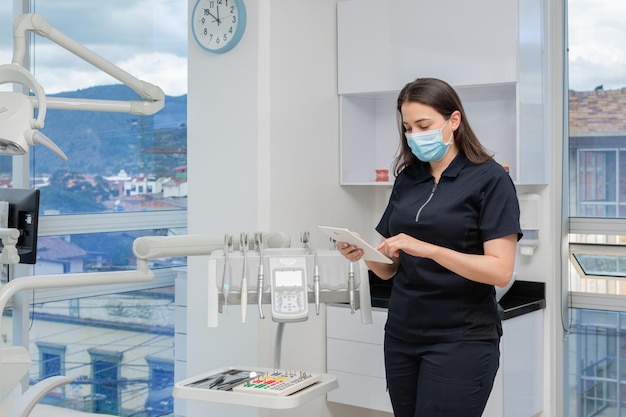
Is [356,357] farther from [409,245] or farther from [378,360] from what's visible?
[409,245]

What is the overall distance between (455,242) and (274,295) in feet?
1.78

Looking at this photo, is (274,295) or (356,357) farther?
(356,357)

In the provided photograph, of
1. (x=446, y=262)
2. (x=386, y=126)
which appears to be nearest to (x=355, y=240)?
(x=446, y=262)

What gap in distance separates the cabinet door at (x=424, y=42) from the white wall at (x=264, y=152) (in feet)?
0.41

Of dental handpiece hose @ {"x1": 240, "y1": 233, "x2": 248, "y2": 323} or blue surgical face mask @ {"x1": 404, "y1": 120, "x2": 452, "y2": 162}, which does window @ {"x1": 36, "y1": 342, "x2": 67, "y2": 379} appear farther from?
blue surgical face mask @ {"x1": 404, "y1": 120, "x2": 452, "y2": 162}

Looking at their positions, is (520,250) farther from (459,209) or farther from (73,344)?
(73,344)

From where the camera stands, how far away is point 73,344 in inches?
144

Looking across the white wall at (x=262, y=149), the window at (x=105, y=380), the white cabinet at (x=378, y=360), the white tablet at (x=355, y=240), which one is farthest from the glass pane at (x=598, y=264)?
the window at (x=105, y=380)

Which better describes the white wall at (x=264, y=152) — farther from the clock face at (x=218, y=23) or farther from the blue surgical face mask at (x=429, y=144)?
the blue surgical face mask at (x=429, y=144)

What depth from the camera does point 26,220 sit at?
2604 millimetres

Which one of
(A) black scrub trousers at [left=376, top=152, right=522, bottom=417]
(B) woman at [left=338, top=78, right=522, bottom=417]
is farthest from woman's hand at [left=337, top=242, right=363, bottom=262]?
(A) black scrub trousers at [left=376, top=152, right=522, bottom=417]

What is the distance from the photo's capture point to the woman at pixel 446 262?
2.13 metres

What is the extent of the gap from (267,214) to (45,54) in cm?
137

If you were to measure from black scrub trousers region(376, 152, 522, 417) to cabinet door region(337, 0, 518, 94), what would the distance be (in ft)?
3.06
